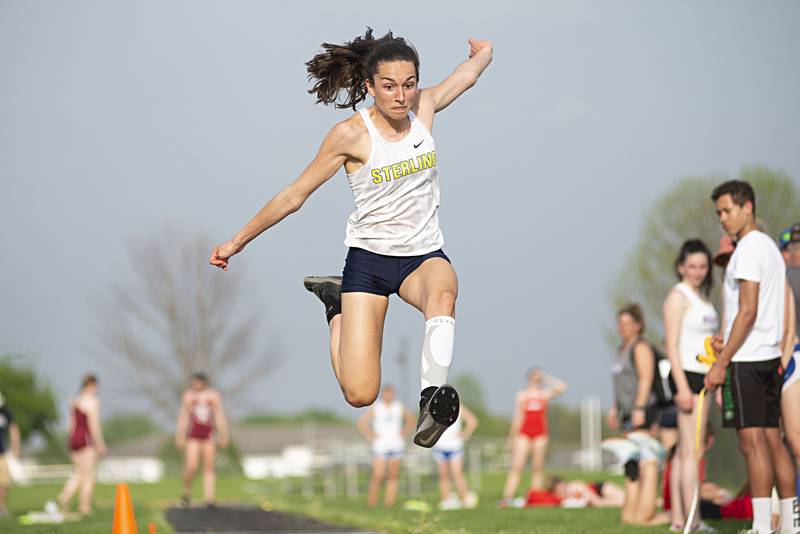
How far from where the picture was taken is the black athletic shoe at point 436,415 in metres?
6.29

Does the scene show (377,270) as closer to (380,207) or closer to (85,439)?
(380,207)

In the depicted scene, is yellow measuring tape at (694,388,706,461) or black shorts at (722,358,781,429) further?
yellow measuring tape at (694,388,706,461)

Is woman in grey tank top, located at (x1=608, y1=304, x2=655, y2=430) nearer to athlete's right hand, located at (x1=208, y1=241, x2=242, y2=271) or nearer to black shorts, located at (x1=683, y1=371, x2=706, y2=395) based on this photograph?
black shorts, located at (x1=683, y1=371, x2=706, y2=395)

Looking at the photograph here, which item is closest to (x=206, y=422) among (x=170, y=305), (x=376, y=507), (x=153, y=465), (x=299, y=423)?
(x=376, y=507)

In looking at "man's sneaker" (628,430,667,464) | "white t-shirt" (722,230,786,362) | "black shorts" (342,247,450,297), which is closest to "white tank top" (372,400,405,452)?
"man's sneaker" (628,430,667,464)

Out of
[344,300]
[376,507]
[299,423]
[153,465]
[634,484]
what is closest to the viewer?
[344,300]

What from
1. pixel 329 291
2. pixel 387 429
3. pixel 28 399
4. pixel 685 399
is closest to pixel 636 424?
pixel 685 399

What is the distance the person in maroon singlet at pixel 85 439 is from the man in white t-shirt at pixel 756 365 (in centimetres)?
1108

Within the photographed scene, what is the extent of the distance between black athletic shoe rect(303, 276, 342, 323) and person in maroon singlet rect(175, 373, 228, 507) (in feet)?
33.7

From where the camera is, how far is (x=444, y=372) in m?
6.67

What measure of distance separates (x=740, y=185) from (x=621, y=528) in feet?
11.1

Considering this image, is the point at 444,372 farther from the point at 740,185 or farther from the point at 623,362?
the point at 623,362

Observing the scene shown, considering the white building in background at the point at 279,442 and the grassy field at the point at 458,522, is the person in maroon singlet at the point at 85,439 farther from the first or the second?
the white building in background at the point at 279,442

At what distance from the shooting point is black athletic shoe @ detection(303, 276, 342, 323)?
26.2 feet
